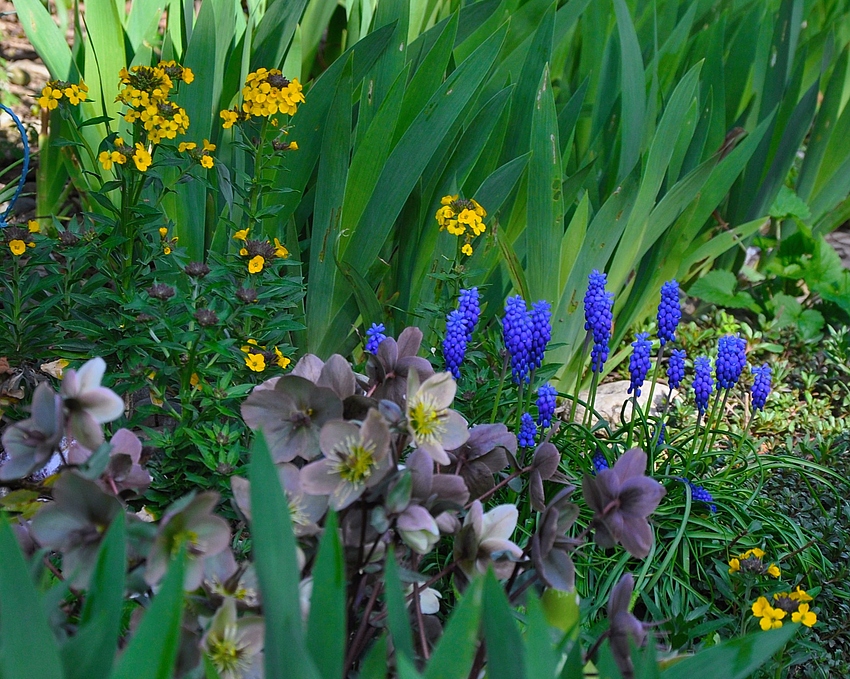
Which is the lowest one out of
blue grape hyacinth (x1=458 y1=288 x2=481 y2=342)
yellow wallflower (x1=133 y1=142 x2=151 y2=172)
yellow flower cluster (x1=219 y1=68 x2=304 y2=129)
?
blue grape hyacinth (x1=458 y1=288 x2=481 y2=342)

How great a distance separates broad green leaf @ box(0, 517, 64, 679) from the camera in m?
0.58

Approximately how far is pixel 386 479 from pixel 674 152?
69.2 inches

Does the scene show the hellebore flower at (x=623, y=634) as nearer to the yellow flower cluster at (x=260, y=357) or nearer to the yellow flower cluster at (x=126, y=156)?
the yellow flower cluster at (x=260, y=357)

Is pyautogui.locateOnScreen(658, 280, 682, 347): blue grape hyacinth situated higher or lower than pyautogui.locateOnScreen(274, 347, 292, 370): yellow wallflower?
higher

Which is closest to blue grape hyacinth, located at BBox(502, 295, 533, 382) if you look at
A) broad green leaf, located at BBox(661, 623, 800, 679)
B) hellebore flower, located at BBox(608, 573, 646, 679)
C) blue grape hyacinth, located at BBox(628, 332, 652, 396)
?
blue grape hyacinth, located at BBox(628, 332, 652, 396)

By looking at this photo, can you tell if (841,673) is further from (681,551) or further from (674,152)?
(674,152)

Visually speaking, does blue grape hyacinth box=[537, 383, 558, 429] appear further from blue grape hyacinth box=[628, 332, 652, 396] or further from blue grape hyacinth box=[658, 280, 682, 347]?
blue grape hyacinth box=[658, 280, 682, 347]

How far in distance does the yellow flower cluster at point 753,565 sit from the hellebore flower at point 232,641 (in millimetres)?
925

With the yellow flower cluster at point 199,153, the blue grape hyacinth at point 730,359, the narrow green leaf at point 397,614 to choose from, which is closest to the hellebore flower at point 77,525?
Answer: the narrow green leaf at point 397,614

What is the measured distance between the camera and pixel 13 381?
66.7 inches

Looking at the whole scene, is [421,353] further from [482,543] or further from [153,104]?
[482,543]

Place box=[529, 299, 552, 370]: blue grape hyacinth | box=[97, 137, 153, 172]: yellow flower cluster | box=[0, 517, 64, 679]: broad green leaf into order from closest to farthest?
box=[0, 517, 64, 679]: broad green leaf < box=[529, 299, 552, 370]: blue grape hyacinth < box=[97, 137, 153, 172]: yellow flower cluster

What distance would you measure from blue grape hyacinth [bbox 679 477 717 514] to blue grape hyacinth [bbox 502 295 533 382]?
44 centimetres

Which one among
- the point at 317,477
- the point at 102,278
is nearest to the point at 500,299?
the point at 102,278
